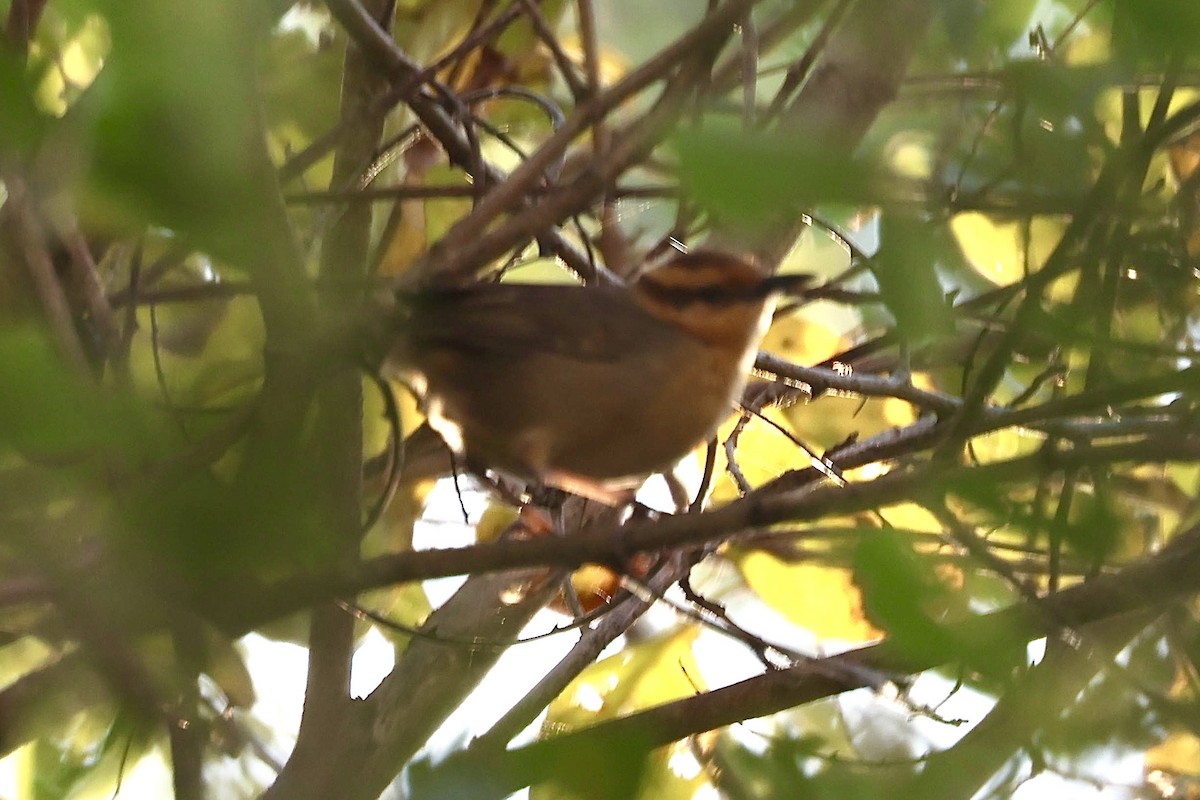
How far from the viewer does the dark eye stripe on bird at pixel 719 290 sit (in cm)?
212

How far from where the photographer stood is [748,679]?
67.9 inches

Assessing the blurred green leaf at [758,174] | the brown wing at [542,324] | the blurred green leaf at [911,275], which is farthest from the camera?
the brown wing at [542,324]

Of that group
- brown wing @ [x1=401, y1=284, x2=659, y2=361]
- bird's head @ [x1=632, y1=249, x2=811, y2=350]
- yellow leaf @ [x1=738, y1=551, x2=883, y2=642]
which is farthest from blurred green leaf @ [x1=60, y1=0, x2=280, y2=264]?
bird's head @ [x1=632, y1=249, x2=811, y2=350]

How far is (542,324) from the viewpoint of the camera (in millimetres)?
2188

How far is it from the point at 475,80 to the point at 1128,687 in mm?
1977

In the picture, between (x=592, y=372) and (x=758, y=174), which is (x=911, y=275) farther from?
(x=592, y=372)

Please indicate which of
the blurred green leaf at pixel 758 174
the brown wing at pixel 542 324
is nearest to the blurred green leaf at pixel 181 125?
the blurred green leaf at pixel 758 174

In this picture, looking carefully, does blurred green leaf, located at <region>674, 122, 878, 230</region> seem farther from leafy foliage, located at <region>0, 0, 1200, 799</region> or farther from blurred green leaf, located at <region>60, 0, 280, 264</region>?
blurred green leaf, located at <region>60, 0, 280, 264</region>

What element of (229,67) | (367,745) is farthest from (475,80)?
(229,67)

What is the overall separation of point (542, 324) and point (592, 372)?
5.1 inches

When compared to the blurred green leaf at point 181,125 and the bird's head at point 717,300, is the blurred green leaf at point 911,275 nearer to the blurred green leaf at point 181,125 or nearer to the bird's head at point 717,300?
the blurred green leaf at point 181,125

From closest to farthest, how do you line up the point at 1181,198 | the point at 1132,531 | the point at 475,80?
the point at 1132,531
the point at 1181,198
the point at 475,80

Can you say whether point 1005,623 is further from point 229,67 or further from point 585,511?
point 585,511

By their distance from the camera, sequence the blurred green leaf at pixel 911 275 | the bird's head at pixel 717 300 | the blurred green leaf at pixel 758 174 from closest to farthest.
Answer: the blurred green leaf at pixel 758 174 → the blurred green leaf at pixel 911 275 → the bird's head at pixel 717 300
